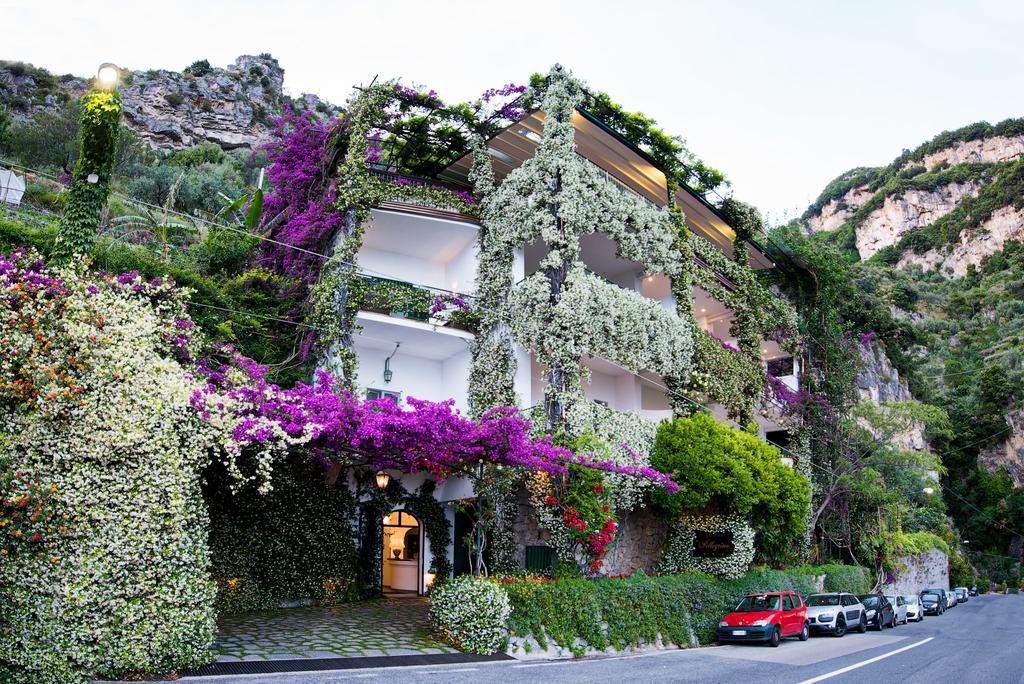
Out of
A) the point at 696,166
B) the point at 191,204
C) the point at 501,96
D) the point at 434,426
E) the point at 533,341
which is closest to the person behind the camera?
the point at 434,426

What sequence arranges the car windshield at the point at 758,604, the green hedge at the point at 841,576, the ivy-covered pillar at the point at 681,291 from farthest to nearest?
the green hedge at the point at 841,576 → the ivy-covered pillar at the point at 681,291 → the car windshield at the point at 758,604

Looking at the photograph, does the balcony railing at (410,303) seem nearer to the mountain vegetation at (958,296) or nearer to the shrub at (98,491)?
the shrub at (98,491)

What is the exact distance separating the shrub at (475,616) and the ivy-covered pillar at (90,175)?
371 inches

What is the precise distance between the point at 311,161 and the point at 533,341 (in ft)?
32.1

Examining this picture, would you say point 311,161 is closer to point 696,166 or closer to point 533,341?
point 533,341

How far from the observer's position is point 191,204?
30.6 meters

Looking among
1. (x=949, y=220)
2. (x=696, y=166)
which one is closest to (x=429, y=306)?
(x=696, y=166)

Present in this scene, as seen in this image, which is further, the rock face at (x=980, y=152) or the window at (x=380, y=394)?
the rock face at (x=980, y=152)

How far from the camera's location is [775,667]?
42.6ft

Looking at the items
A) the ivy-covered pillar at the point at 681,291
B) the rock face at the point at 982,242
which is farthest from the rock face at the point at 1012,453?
the ivy-covered pillar at the point at 681,291

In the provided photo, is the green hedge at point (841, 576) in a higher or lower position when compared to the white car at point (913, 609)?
higher

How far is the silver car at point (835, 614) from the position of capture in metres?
19.7

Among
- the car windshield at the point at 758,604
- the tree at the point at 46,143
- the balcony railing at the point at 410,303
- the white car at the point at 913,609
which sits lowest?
the white car at the point at 913,609

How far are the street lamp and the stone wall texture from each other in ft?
115
